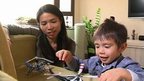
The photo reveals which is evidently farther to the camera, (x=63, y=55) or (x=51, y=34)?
(x=51, y=34)

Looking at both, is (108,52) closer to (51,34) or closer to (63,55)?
(63,55)

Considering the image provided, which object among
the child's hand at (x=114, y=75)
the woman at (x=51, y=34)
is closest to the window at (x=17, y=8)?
the woman at (x=51, y=34)

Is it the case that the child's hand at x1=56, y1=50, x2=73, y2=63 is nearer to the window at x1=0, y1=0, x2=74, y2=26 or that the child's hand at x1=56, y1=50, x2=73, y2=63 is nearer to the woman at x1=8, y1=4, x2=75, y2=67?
the woman at x1=8, y1=4, x2=75, y2=67

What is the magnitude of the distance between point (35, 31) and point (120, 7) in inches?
124

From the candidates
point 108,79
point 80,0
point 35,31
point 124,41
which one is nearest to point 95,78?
point 108,79

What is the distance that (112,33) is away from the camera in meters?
0.94

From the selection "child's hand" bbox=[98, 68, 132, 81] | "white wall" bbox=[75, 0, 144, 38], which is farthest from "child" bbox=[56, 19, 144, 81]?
"white wall" bbox=[75, 0, 144, 38]

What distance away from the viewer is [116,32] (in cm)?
96

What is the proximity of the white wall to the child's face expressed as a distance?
12.1 ft

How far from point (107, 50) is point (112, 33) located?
8cm

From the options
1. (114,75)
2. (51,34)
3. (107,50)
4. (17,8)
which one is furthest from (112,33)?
(17,8)

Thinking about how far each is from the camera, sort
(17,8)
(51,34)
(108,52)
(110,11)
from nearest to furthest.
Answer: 1. (108,52)
2. (51,34)
3. (17,8)
4. (110,11)

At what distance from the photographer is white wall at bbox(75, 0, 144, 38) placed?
453 cm

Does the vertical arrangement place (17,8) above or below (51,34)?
above
